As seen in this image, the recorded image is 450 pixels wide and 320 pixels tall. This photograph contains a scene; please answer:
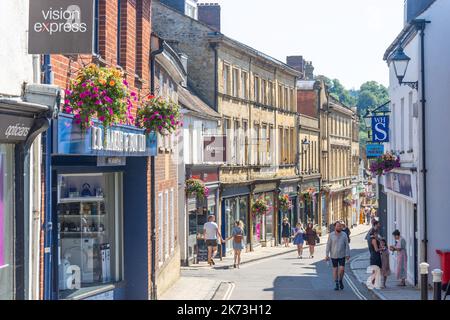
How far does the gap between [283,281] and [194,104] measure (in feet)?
36.8

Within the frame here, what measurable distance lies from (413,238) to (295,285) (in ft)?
11.2

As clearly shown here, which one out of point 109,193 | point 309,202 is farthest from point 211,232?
point 309,202

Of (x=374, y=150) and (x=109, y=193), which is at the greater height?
(x=374, y=150)

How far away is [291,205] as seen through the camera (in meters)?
51.2

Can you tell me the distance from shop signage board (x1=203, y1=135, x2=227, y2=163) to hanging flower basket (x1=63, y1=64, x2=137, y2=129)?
2133cm

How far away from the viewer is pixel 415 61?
884 inches

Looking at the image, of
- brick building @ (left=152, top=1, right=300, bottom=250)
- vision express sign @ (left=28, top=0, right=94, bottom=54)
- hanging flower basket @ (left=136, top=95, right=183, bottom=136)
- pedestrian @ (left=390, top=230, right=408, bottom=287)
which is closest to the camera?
vision express sign @ (left=28, top=0, right=94, bottom=54)

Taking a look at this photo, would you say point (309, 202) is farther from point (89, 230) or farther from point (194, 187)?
point (89, 230)

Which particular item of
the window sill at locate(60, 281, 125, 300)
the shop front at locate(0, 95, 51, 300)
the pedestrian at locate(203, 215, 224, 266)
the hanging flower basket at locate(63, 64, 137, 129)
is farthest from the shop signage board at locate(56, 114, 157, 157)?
the pedestrian at locate(203, 215, 224, 266)

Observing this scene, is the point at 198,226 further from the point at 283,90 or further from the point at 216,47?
the point at 283,90

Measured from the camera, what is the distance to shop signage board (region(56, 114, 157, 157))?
10.9m

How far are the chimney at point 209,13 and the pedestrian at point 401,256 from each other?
23361 mm

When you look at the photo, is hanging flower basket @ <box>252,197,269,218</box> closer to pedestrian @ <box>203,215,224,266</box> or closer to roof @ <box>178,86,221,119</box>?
roof @ <box>178,86,221,119</box>
